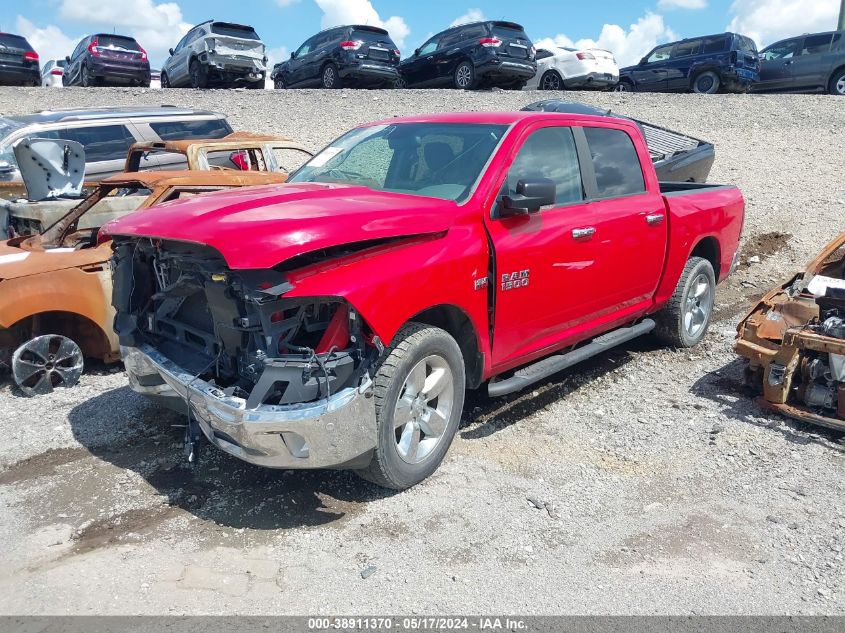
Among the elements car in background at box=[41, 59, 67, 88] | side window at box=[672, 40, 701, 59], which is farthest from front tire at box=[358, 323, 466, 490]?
car in background at box=[41, 59, 67, 88]

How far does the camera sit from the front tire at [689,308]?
605cm

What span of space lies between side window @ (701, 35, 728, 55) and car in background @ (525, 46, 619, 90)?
2.21 metres

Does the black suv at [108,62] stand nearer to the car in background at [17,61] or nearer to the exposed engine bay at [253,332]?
the car in background at [17,61]

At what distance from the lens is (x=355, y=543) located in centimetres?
344

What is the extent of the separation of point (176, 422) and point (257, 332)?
181 centimetres

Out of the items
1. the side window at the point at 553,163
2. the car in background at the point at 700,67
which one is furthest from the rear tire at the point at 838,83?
the side window at the point at 553,163

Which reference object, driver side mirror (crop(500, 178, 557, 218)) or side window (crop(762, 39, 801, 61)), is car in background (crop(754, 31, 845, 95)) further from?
driver side mirror (crop(500, 178, 557, 218))

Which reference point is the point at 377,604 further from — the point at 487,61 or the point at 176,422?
the point at 487,61

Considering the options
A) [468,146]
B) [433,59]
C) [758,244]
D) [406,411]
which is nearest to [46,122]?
[468,146]

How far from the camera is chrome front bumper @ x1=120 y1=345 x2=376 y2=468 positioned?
127 inches

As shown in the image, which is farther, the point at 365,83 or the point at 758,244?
the point at 365,83

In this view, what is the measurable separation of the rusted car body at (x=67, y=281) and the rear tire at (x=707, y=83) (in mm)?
15729

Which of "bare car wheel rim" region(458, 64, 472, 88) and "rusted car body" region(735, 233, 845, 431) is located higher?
"bare car wheel rim" region(458, 64, 472, 88)

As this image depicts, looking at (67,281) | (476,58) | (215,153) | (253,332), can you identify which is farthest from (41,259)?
(476,58)
